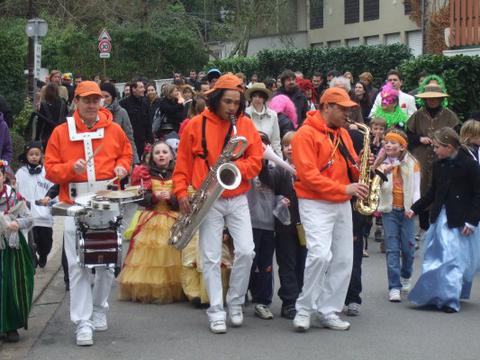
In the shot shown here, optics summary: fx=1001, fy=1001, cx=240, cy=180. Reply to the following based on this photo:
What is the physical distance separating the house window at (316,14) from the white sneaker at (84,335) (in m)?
43.2

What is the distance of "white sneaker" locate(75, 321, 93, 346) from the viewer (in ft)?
25.1

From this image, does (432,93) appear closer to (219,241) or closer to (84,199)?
(219,241)

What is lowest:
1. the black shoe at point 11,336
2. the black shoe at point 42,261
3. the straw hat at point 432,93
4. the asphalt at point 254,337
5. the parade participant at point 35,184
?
the asphalt at point 254,337

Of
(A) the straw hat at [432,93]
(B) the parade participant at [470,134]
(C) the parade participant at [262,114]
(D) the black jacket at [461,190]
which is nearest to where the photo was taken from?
(D) the black jacket at [461,190]

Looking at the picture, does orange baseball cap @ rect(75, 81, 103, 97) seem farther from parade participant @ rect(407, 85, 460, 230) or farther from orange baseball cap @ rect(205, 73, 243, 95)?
parade participant @ rect(407, 85, 460, 230)

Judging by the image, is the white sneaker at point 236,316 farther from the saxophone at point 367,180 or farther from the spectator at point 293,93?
the spectator at point 293,93

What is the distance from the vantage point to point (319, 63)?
107ft

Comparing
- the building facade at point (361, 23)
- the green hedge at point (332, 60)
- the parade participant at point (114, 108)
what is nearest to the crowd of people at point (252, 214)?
the parade participant at point (114, 108)

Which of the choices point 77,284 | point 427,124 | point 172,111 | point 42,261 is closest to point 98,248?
point 77,284

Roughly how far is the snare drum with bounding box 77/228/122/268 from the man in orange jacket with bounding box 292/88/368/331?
1512 mm

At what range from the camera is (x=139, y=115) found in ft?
51.0

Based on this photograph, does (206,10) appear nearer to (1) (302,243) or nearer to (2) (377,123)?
(2) (377,123)

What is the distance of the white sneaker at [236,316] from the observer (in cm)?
822

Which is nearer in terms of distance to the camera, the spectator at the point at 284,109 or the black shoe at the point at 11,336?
the black shoe at the point at 11,336
